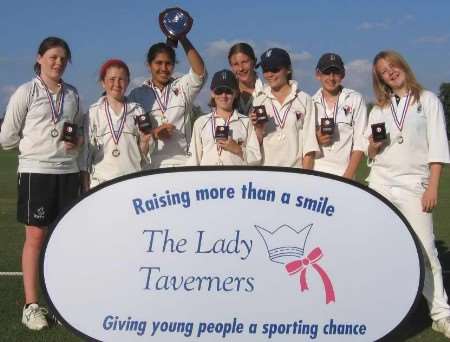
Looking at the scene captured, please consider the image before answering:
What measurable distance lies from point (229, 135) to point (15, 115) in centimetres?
192

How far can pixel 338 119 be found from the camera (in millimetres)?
5648

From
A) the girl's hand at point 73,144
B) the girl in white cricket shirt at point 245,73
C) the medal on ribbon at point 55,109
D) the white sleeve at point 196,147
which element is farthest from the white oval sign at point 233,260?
the girl in white cricket shirt at point 245,73

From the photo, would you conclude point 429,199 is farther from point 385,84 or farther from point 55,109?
point 55,109

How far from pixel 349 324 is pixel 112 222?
1.90 metres

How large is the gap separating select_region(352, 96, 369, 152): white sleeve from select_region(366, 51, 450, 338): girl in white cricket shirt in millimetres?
187

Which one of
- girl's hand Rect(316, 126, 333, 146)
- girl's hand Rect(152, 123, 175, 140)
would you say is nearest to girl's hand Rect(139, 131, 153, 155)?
girl's hand Rect(152, 123, 175, 140)

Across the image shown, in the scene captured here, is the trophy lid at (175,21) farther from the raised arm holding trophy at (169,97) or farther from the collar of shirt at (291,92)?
the collar of shirt at (291,92)

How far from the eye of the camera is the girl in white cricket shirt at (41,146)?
541cm

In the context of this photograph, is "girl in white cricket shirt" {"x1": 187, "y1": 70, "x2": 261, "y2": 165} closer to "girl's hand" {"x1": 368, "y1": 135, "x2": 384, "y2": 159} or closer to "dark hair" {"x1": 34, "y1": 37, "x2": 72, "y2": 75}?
"girl's hand" {"x1": 368, "y1": 135, "x2": 384, "y2": 159}

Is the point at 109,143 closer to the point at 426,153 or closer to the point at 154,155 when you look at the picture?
the point at 154,155

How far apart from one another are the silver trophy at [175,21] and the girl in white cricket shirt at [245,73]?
0.75m

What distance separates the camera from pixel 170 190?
4.43 meters

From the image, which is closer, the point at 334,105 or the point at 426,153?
the point at 426,153

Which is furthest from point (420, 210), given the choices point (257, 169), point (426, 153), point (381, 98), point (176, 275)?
point (176, 275)
